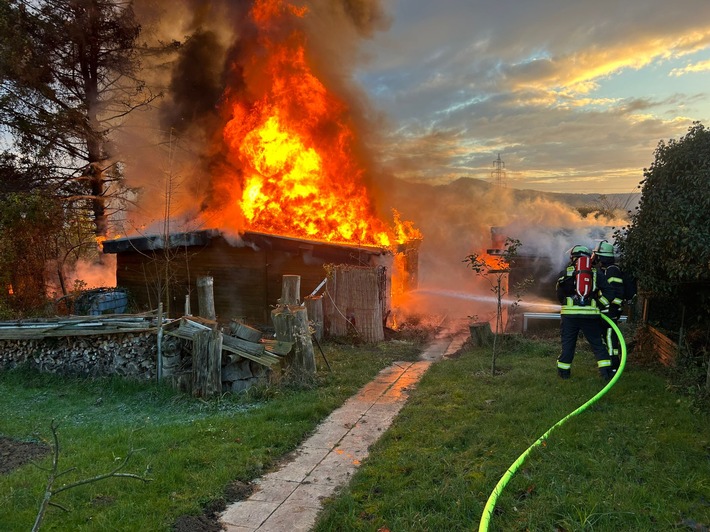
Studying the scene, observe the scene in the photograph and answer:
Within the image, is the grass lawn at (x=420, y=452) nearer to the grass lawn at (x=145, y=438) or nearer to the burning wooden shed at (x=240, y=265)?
the grass lawn at (x=145, y=438)

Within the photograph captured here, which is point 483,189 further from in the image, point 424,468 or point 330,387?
point 424,468

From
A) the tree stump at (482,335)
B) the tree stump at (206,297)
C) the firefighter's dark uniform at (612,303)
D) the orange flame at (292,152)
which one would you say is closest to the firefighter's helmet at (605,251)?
the firefighter's dark uniform at (612,303)

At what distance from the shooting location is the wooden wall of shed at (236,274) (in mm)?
14398

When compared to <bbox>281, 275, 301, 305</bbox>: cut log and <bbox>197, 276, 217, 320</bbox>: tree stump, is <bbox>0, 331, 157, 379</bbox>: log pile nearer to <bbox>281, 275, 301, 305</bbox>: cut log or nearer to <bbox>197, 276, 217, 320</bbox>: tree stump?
<bbox>197, 276, 217, 320</bbox>: tree stump

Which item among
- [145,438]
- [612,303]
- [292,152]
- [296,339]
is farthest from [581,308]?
[292,152]

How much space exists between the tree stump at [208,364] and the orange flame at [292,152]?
9.30m

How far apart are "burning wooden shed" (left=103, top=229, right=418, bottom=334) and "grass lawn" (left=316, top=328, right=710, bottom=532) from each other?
6719 mm

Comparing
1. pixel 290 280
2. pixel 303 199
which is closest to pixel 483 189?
pixel 303 199

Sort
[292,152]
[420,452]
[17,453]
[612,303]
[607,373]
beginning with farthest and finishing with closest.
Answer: [292,152]
[612,303]
[607,373]
[17,453]
[420,452]

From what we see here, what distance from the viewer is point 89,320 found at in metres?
9.62

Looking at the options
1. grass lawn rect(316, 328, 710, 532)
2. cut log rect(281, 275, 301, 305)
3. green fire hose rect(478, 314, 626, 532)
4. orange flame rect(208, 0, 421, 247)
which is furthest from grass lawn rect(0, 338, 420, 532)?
orange flame rect(208, 0, 421, 247)

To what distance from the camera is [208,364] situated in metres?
7.82

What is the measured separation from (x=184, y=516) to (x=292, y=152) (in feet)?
50.7

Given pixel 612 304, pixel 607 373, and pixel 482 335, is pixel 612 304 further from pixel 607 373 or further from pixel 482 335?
pixel 482 335
